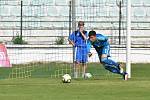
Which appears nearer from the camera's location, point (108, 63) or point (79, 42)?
point (108, 63)

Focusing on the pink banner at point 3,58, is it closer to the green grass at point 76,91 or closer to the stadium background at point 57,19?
the stadium background at point 57,19

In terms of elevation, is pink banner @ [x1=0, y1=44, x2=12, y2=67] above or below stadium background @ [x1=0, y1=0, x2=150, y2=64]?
below

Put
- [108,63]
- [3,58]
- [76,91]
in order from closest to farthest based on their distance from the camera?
[76,91]
[108,63]
[3,58]

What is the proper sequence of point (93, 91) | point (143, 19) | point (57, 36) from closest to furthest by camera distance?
point (93, 91) < point (57, 36) < point (143, 19)

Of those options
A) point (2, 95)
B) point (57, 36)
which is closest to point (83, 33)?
point (2, 95)

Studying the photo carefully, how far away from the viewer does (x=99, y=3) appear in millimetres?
33812

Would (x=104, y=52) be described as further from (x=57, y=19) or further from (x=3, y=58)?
(x=57, y=19)

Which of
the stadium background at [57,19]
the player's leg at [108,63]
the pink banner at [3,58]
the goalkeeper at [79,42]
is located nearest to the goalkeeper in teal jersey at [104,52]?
the player's leg at [108,63]

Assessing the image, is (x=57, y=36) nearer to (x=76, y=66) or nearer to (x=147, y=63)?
(x=147, y=63)

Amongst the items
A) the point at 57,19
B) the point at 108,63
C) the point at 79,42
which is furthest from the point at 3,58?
the point at 57,19

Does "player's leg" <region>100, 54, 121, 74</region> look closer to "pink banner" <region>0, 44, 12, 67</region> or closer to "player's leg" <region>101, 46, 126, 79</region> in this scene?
"player's leg" <region>101, 46, 126, 79</region>

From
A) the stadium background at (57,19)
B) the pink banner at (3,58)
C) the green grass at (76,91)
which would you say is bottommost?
the green grass at (76,91)

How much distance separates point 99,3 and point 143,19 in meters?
3.06

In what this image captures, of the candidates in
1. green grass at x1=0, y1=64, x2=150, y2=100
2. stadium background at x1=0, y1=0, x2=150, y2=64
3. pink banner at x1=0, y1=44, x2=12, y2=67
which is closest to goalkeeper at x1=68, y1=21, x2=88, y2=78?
green grass at x1=0, y1=64, x2=150, y2=100
